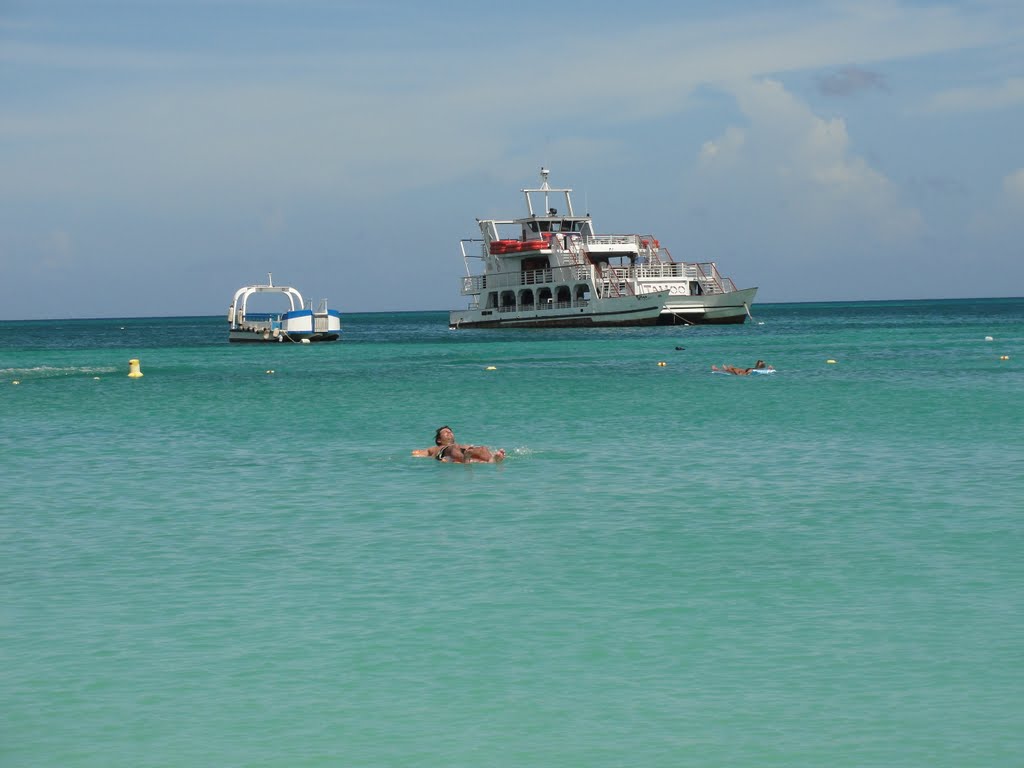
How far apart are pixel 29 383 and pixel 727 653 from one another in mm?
43333

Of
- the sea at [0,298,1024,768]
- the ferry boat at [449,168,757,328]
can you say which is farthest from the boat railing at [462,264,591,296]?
the sea at [0,298,1024,768]

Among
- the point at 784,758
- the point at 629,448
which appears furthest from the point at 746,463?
the point at 784,758

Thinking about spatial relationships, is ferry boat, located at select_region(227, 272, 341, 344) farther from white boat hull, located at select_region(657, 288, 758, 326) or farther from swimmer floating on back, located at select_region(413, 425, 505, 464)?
swimmer floating on back, located at select_region(413, 425, 505, 464)

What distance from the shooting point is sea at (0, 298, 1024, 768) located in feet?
29.8

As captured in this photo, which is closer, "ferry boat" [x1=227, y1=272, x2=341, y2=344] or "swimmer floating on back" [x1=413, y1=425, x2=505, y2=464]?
"swimmer floating on back" [x1=413, y1=425, x2=505, y2=464]

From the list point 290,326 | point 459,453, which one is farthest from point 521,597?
point 290,326

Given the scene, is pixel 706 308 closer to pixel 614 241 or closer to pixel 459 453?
pixel 614 241

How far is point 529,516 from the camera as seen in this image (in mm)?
17250

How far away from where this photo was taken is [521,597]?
41.8 ft

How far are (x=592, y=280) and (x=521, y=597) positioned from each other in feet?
262

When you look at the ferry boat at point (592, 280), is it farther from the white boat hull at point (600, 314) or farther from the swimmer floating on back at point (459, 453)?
the swimmer floating on back at point (459, 453)

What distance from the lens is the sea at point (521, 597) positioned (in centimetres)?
908

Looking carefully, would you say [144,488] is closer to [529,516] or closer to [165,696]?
[529,516]

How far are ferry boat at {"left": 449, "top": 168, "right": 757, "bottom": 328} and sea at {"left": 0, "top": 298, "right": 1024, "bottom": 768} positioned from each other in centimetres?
6309
